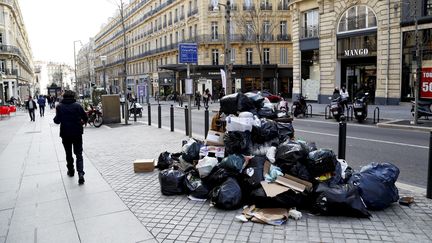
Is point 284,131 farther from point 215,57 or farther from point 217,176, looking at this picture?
point 215,57

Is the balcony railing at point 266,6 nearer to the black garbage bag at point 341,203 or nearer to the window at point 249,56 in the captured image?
the window at point 249,56

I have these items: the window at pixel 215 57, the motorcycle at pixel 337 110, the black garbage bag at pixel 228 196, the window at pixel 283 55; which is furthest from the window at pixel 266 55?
the black garbage bag at pixel 228 196

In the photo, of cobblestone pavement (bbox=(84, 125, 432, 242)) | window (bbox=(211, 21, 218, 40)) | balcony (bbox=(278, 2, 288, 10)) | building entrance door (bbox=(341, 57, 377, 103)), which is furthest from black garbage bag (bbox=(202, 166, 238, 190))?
balcony (bbox=(278, 2, 288, 10))

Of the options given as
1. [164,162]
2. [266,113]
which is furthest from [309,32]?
[164,162]

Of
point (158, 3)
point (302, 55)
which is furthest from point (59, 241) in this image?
point (158, 3)

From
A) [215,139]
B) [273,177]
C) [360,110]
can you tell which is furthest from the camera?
[360,110]

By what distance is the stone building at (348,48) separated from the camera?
77.8 feet

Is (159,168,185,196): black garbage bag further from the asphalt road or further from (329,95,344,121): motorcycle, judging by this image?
(329,95,344,121): motorcycle

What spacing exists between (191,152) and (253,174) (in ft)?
5.27

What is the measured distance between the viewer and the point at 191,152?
21.2 ft

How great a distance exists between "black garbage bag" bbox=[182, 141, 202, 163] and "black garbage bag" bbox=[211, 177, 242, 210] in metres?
1.36

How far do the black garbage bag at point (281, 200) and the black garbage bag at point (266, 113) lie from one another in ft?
6.85

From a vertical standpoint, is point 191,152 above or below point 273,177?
above

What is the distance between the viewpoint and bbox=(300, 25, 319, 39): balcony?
1157 inches
